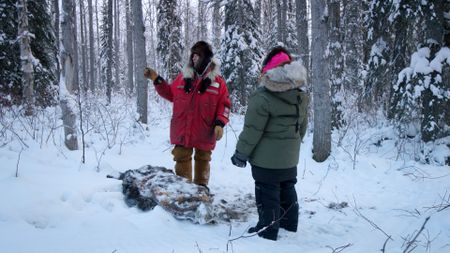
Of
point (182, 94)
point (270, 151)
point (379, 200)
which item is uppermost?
point (182, 94)

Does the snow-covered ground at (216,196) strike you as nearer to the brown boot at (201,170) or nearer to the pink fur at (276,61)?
the brown boot at (201,170)

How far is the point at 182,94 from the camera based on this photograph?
425 centimetres

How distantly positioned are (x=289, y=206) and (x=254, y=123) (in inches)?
42.1

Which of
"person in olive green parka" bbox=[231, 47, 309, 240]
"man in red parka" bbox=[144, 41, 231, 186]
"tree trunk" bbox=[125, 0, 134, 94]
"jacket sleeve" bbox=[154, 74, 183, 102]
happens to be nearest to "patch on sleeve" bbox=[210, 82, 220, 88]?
"man in red parka" bbox=[144, 41, 231, 186]

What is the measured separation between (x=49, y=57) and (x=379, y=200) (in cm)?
1168

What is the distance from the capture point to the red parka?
13.9 feet

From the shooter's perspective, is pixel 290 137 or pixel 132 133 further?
pixel 132 133

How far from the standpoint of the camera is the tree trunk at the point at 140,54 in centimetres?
910

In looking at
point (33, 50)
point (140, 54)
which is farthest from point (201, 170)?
point (33, 50)

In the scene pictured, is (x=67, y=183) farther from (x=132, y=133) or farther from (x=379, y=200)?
(x=132, y=133)

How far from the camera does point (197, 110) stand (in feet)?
13.9

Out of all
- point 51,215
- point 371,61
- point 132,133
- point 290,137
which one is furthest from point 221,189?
point 371,61

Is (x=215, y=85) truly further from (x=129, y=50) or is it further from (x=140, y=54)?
(x=129, y=50)

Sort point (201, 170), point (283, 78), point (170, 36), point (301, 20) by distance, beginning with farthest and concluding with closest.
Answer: point (170, 36) → point (301, 20) → point (201, 170) → point (283, 78)
